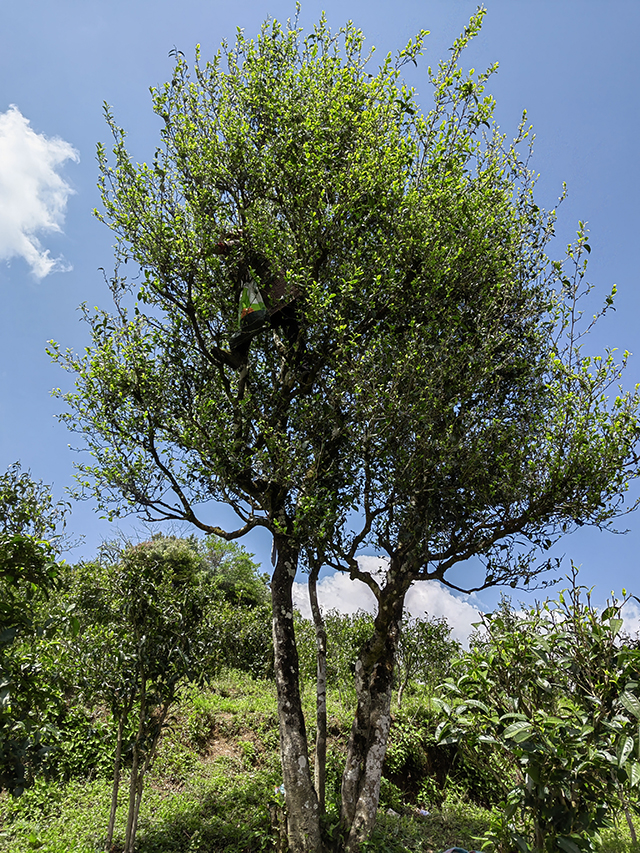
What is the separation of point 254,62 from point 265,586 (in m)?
24.0

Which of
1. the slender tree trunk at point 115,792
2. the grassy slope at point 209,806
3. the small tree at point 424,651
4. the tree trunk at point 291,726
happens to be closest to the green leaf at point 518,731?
the tree trunk at point 291,726

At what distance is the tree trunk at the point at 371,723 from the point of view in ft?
25.0

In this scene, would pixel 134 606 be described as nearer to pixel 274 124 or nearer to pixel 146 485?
pixel 146 485

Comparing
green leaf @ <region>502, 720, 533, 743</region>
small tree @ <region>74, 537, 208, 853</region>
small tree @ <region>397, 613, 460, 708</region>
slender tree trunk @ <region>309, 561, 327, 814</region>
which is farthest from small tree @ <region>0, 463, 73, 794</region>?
small tree @ <region>397, 613, 460, 708</region>

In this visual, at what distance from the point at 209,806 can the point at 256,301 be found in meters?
8.99

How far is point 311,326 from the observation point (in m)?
8.78

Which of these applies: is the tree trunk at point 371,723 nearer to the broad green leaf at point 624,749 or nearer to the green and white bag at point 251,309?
the green and white bag at point 251,309

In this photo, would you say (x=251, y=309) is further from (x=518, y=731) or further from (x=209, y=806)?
→ (x=209, y=806)

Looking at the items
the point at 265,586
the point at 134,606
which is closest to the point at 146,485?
the point at 134,606

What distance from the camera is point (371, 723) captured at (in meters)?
8.07

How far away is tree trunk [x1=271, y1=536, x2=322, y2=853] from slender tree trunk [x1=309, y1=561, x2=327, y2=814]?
51cm

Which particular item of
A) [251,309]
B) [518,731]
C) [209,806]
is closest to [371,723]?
[209,806]

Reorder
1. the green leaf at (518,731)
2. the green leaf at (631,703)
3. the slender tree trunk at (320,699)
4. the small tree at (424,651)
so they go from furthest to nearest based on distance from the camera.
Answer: the small tree at (424,651) → the slender tree trunk at (320,699) → the green leaf at (518,731) → the green leaf at (631,703)

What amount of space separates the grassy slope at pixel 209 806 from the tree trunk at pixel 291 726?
860mm
